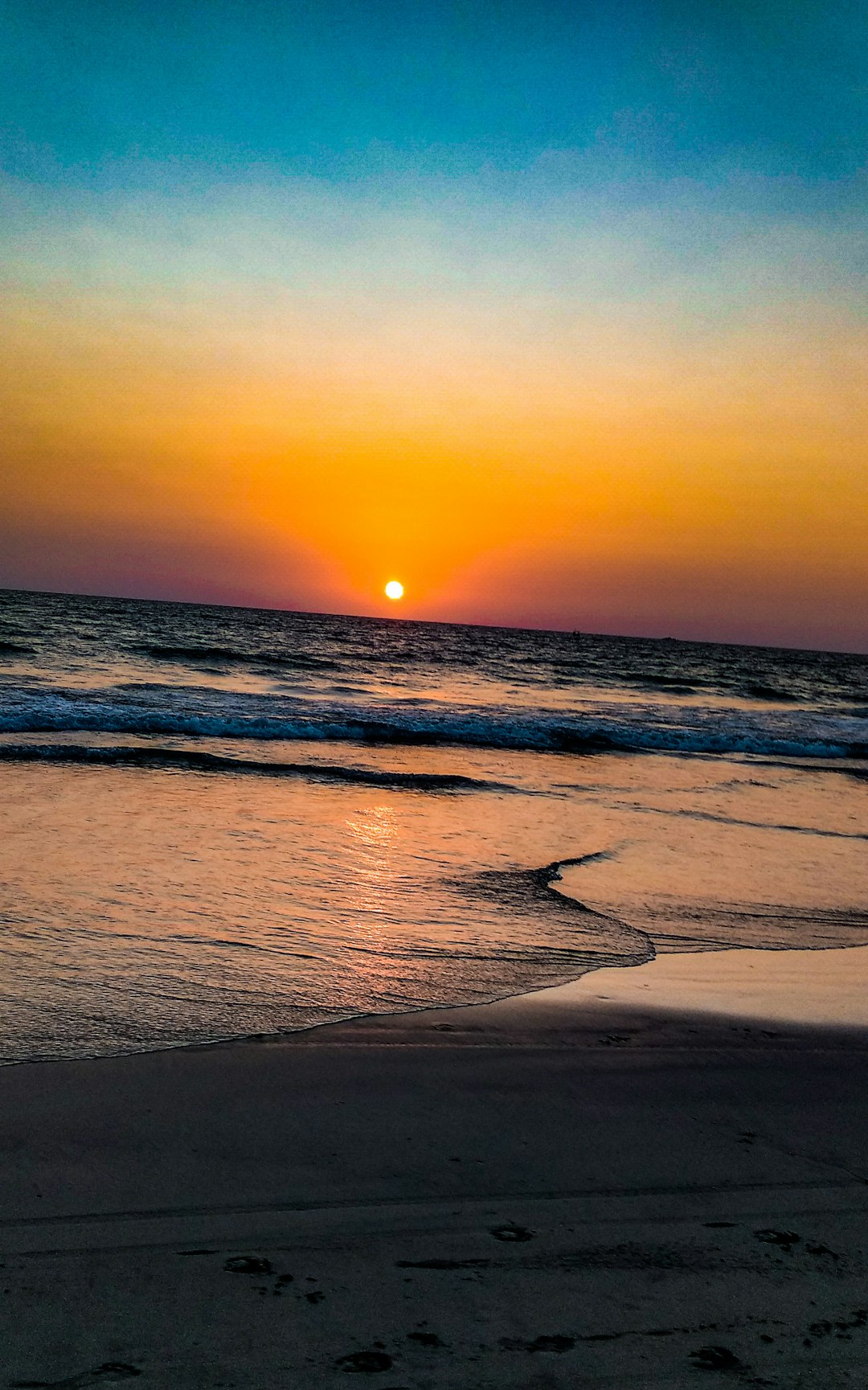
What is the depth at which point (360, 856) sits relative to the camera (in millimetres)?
8125

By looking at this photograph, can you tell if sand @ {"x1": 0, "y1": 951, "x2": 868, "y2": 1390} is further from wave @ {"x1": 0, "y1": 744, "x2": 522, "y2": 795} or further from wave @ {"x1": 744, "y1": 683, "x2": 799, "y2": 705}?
wave @ {"x1": 744, "y1": 683, "x2": 799, "y2": 705}

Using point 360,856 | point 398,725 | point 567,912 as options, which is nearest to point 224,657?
point 398,725

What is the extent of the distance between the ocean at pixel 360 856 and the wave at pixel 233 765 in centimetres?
8

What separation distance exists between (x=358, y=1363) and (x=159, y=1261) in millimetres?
670

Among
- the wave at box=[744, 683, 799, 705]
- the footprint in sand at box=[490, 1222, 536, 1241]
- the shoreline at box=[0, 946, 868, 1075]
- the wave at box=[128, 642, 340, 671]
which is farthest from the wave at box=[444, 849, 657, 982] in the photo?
the wave at box=[744, 683, 799, 705]

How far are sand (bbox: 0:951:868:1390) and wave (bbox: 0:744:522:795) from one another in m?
8.80

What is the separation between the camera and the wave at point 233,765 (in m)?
13.0

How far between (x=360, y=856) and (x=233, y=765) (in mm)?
6138

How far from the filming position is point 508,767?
15.9m

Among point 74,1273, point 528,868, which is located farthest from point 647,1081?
point 528,868

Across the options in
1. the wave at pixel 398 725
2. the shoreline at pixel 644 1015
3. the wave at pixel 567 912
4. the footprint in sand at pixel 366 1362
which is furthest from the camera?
the wave at pixel 398 725

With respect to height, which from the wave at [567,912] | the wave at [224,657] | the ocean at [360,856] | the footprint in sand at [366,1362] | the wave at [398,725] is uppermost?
the wave at [224,657]

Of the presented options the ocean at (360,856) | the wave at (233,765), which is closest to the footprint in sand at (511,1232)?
the ocean at (360,856)

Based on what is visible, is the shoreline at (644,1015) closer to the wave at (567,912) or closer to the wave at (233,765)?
the wave at (567,912)
